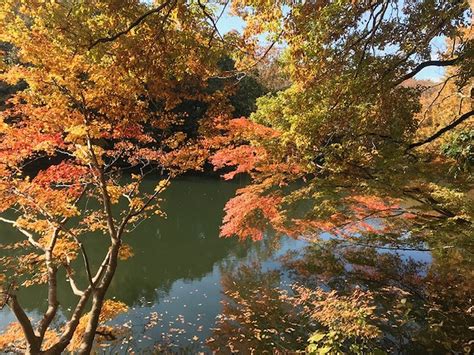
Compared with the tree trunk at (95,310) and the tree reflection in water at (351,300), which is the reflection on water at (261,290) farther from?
the tree trunk at (95,310)

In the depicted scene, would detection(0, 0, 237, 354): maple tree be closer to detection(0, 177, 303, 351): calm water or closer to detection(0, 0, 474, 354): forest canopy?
detection(0, 0, 474, 354): forest canopy

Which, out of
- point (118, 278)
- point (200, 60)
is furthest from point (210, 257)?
point (200, 60)

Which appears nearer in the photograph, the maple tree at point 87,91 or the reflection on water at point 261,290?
the maple tree at point 87,91

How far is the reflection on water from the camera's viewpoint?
20.1ft

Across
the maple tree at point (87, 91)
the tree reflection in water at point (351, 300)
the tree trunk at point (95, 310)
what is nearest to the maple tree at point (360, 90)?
the maple tree at point (87, 91)

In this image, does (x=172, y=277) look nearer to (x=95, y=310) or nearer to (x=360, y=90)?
(x=95, y=310)

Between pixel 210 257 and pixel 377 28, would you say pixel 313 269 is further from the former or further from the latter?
pixel 377 28

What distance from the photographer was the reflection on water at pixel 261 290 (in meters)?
6.12

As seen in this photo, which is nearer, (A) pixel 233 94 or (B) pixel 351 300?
(A) pixel 233 94

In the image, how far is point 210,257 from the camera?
10961mm

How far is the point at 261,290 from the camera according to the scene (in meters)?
8.06

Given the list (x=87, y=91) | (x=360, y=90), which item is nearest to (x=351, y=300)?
(x=360, y=90)

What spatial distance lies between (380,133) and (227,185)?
1834cm

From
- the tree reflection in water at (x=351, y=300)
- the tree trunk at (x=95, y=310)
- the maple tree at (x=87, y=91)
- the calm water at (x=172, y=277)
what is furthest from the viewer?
the calm water at (x=172, y=277)
